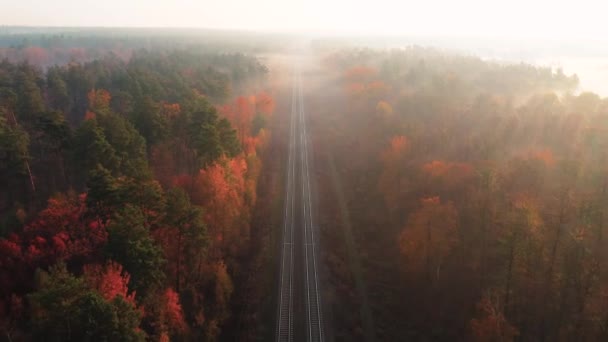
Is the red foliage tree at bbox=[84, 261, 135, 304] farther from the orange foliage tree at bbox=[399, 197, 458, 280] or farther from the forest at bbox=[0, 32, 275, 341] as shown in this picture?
the orange foliage tree at bbox=[399, 197, 458, 280]

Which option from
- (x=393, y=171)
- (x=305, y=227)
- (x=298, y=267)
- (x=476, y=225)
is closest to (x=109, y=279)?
(x=298, y=267)

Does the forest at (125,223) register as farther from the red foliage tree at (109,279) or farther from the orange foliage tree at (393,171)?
the orange foliage tree at (393,171)

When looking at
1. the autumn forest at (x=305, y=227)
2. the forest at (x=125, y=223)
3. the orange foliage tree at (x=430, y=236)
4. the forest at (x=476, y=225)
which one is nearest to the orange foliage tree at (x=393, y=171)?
the forest at (x=476, y=225)

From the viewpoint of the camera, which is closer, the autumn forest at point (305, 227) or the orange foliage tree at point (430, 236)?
the autumn forest at point (305, 227)

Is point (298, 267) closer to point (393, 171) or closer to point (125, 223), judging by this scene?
point (125, 223)

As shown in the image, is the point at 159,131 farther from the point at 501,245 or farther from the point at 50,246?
the point at 501,245

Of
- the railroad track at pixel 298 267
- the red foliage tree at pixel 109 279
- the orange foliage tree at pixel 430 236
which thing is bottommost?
the railroad track at pixel 298 267

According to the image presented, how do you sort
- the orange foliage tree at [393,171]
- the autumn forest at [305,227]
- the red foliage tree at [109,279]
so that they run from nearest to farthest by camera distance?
1. the red foliage tree at [109,279]
2. the autumn forest at [305,227]
3. the orange foliage tree at [393,171]
